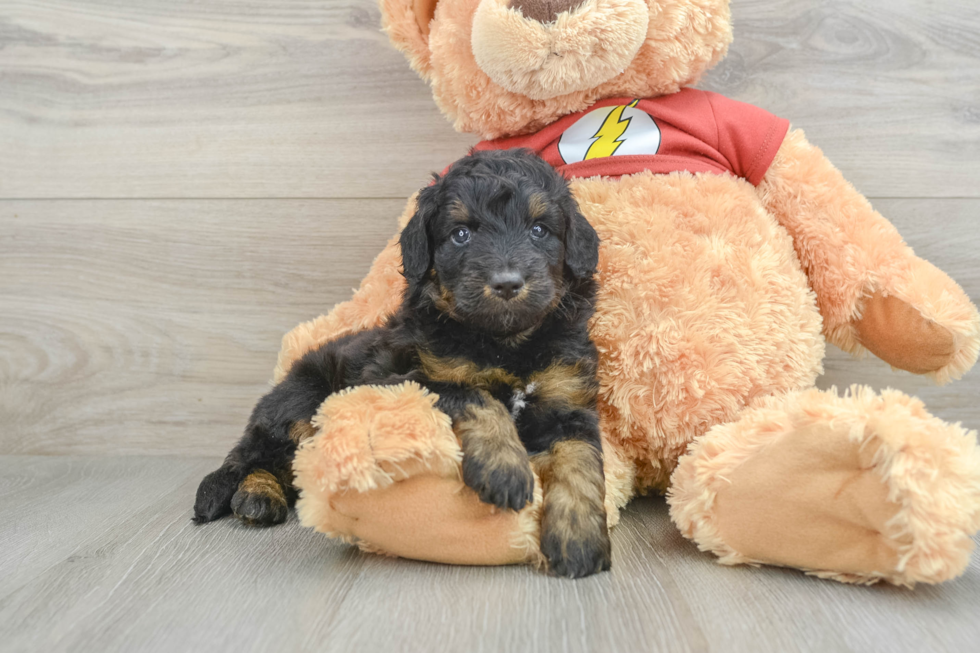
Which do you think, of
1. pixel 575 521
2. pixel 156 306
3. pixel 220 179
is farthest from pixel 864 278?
pixel 156 306

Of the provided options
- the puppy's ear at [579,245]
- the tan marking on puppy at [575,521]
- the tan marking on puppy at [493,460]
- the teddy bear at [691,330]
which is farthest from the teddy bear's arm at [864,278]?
the tan marking on puppy at [493,460]

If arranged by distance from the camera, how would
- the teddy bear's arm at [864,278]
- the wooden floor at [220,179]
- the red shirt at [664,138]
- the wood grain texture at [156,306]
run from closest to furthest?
1. the teddy bear's arm at [864,278]
2. the red shirt at [664,138]
3. the wooden floor at [220,179]
4. the wood grain texture at [156,306]

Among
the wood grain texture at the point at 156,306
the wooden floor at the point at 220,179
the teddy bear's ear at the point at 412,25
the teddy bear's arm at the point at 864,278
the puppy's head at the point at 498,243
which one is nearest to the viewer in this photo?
the puppy's head at the point at 498,243

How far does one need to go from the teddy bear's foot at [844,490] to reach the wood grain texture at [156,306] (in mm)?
1358

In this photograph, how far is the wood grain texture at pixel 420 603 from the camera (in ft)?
3.41

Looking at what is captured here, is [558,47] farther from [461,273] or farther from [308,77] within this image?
[308,77]

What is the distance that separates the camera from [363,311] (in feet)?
6.17

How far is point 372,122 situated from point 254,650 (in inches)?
63.9

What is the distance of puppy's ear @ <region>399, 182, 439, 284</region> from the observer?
1467 mm

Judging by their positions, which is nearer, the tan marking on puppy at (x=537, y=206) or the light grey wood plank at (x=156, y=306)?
the tan marking on puppy at (x=537, y=206)

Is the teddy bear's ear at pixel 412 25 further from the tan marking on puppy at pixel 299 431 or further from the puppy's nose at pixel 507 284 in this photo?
the tan marking on puppy at pixel 299 431

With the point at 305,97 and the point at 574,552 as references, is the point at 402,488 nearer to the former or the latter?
the point at 574,552

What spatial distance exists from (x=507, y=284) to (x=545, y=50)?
56cm

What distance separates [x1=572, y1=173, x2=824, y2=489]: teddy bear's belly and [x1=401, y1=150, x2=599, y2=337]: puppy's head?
0.44ft
